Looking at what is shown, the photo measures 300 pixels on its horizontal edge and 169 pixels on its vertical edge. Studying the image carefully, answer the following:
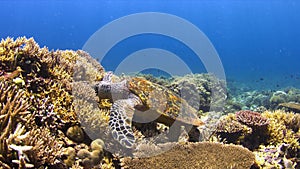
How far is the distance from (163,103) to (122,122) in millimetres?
932

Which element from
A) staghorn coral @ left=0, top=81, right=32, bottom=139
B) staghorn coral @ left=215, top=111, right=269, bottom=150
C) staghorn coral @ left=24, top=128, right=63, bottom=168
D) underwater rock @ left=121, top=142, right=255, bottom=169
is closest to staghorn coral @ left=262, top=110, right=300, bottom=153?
staghorn coral @ left=215, top=111, right=269, bottom=150

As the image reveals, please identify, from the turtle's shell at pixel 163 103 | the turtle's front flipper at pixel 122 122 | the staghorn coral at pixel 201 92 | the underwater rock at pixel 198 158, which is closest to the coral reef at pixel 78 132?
the underwater rock at pixel 198 158

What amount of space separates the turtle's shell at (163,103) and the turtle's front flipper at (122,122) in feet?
1.21

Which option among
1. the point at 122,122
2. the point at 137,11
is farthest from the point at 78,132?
the point at 137,11

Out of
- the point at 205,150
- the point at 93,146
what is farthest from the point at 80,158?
the point at 205,150

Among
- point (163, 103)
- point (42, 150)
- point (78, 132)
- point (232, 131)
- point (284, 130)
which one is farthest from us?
point (284, 130)

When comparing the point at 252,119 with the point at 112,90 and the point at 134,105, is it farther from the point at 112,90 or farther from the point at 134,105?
the point at 112,90

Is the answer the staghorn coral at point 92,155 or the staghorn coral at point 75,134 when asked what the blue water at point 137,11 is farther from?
the staghorn coral at point 92,155

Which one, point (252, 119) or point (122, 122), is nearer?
point (122, 122)

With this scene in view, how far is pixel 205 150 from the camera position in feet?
14.5

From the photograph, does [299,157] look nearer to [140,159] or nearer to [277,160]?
[277,160]

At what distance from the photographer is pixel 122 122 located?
446cm

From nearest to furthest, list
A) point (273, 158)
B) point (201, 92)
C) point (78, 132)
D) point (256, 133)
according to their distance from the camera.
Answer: point (78, 132)
point (273, 158)
point (256, 133)
point (201, 92)

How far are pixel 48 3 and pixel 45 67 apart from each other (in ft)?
612
